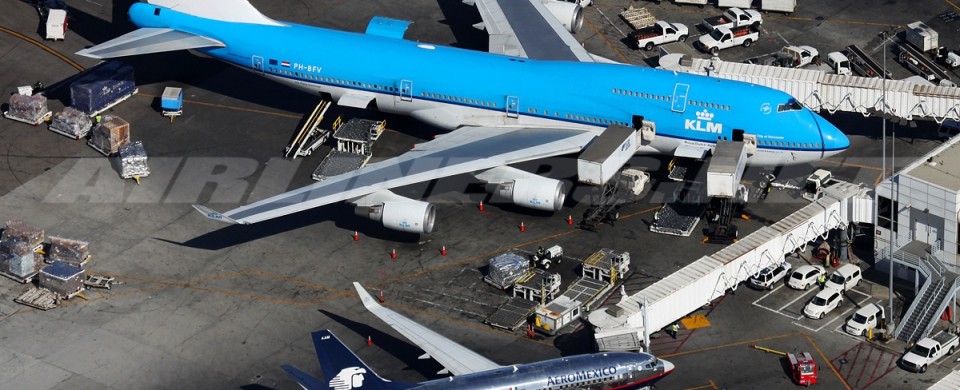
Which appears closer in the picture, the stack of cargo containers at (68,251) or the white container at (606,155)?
the stack of cargo containers at (68,251)

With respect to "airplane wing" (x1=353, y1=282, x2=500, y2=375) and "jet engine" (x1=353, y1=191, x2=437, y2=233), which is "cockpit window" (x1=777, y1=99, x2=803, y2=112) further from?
"airplane wing" (x1=353, y1=282, x2=500, y2=375)

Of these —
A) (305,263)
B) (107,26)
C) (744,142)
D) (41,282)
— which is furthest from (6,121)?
(744,142)

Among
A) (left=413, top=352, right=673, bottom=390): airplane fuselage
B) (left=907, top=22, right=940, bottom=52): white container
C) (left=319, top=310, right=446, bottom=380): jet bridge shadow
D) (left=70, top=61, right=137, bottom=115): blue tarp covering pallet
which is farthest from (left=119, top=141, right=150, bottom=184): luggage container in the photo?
(left=907, top=22, right=940, bottom=52): white container

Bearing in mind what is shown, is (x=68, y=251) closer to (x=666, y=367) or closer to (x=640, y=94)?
(x=640, y=94)

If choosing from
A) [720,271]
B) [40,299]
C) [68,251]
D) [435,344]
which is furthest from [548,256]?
[40,299]

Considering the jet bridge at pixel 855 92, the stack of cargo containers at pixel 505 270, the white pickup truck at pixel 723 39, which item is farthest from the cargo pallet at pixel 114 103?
the white pickup truck at pixel 723 39

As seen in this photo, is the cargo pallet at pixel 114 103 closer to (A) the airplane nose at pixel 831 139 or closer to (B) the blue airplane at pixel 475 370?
(B) the blue airplane at pixel 475 370
